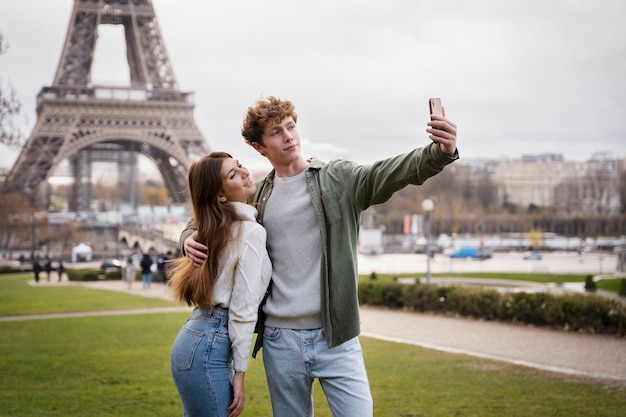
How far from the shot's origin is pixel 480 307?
51.0 feet

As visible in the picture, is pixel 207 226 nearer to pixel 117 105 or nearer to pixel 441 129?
pixel 441 129

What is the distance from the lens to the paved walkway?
9.81 meters

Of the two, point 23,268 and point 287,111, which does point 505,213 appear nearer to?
→ point 23,268

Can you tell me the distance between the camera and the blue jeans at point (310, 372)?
3.31 metres

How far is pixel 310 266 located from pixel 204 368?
71cm

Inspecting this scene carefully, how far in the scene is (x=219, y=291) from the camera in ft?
10.6

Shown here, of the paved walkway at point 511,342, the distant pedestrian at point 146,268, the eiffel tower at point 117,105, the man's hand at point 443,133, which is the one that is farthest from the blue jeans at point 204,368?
the eiffel tower at point 117,105

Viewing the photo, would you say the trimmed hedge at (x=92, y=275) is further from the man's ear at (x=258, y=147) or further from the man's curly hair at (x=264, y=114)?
the man's curly hair at (x=264, y=114)

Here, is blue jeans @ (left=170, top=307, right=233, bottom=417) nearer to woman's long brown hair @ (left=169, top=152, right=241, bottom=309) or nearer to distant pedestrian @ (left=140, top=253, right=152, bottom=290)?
woman's long brown hair @ (left=169, top=152, right=241, bottom=309)

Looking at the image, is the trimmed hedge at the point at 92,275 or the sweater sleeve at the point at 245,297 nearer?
the sweater sleeve at the point at 245,297

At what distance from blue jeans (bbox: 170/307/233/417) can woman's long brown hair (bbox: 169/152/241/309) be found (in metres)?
0.13

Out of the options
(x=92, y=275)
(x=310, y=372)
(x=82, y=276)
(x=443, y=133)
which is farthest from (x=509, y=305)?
(x=82, y=276)

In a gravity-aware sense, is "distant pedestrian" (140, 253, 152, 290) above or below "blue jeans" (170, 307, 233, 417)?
below

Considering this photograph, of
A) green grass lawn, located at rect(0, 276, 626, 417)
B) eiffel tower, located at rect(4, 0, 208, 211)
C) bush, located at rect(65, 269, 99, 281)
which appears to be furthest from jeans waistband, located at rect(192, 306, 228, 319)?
eiffel tower, located at rect(4, 0, 208, 211)
